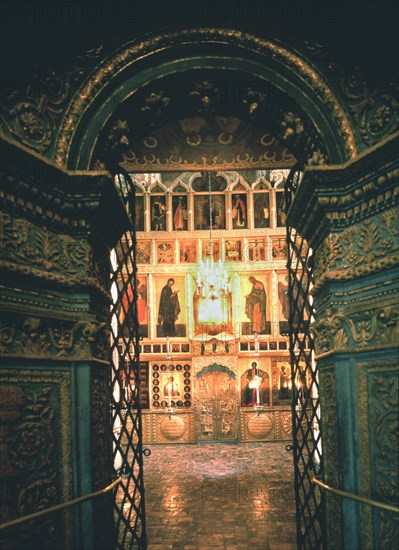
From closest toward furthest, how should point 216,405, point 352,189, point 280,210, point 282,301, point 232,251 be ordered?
point 352,189 → point 216,405 → point 282,301 → point 232,251 → point 280,210

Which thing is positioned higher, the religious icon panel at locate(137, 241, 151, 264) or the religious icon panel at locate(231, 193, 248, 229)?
the religious icon panel at locate(231, 193, 248, 229)

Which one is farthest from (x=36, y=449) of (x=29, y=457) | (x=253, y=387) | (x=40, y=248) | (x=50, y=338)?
(x=253, y=387)

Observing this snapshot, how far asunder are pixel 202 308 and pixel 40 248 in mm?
11451

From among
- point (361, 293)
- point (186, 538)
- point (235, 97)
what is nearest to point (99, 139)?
point (235, 97)

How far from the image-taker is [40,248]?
340 centimetres

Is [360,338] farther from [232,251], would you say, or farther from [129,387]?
[232,251]

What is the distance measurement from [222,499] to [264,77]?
273 inches

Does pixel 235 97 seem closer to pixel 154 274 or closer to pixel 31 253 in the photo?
pixel 31 253

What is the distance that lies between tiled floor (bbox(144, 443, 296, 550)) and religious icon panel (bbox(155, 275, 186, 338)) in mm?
4474

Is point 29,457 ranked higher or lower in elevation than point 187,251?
lower

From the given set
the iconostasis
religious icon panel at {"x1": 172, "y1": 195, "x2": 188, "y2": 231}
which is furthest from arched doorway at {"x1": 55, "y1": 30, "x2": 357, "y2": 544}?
religious icon panel at {"x1": 172, "y1": 195, "x2": 188, "y2": 231}

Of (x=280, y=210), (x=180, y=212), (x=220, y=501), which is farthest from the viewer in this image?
(x=180, y=212)

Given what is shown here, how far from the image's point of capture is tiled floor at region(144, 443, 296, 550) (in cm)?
578

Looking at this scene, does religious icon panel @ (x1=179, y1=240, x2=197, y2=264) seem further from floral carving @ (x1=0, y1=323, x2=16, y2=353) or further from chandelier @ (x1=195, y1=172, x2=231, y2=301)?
floral carving @ (x1=0, y1=323, x2=16, y2=353)
